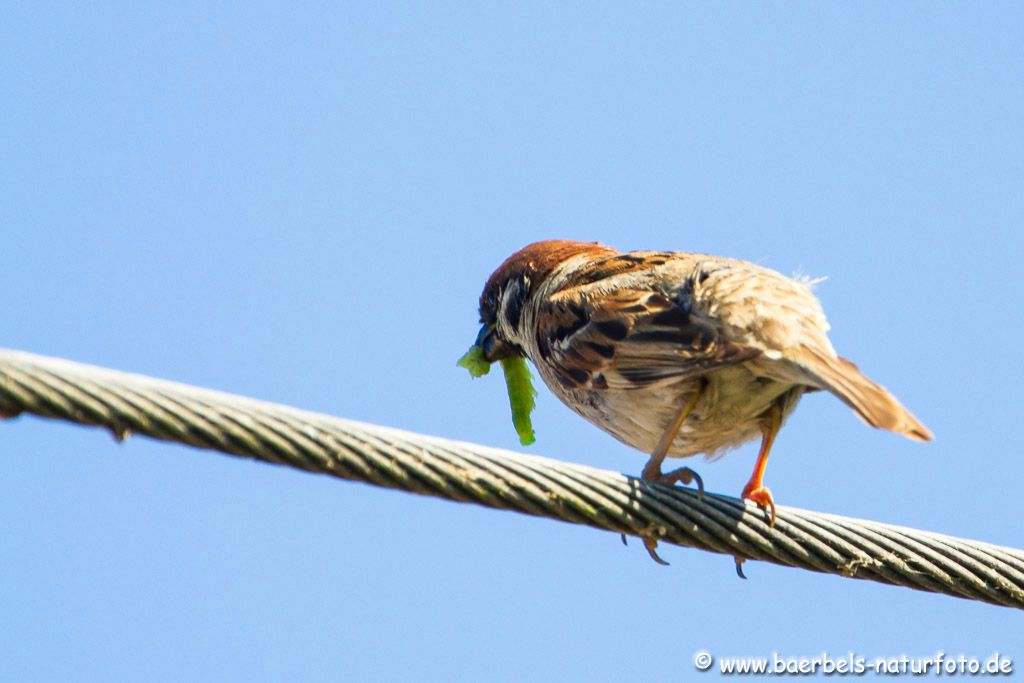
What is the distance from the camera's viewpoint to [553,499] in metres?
4.50

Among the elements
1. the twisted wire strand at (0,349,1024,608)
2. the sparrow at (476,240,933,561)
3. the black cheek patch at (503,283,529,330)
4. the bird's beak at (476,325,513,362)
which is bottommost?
the twisted wire strand at (0,349,1024,608)

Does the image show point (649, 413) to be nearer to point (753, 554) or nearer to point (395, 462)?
point (753, 554)

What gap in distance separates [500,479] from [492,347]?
429cm

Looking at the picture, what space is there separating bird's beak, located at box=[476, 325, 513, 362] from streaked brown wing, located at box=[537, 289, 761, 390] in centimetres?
86

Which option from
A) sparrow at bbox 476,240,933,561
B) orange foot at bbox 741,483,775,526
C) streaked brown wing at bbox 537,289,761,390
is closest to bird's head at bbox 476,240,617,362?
sparrow at bbox 476,240,933,561

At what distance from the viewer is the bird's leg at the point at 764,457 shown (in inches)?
247

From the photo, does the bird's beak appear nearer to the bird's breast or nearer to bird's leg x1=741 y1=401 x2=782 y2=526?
the bird's breast

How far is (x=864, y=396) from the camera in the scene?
17.7ft

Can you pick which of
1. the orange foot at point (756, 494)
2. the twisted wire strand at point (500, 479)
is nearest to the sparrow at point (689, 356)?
the orange foot at point (756, 494)

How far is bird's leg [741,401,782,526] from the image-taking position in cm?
626

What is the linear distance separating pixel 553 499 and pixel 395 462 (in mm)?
632

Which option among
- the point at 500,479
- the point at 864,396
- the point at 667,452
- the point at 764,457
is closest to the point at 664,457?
the point at 667,452

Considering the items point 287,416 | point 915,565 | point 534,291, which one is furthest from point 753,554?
point 534,291

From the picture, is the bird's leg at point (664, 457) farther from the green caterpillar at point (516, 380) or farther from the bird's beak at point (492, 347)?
the bird's beak at point (492, 347)
